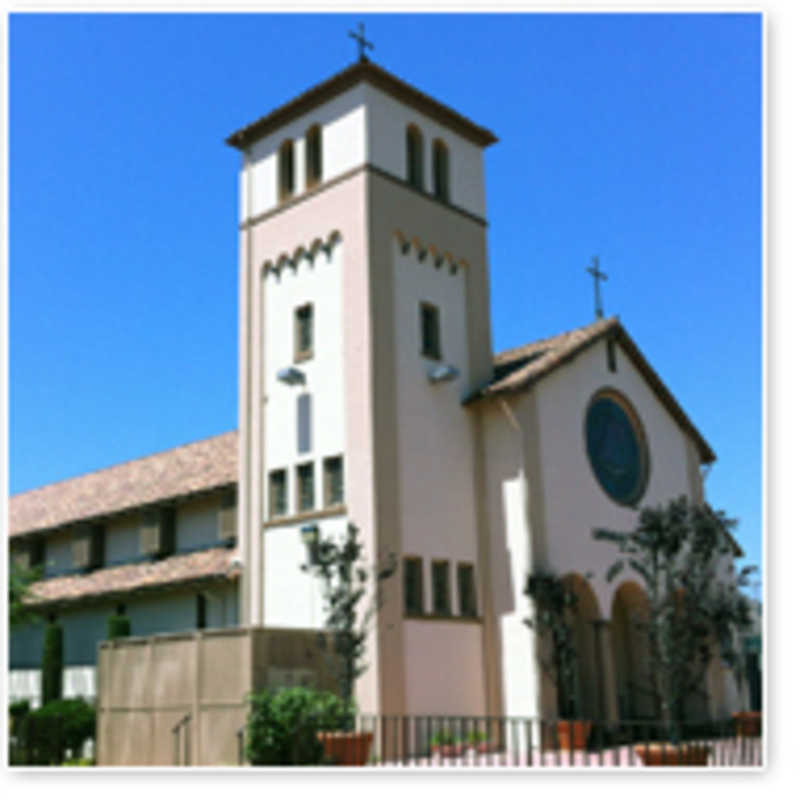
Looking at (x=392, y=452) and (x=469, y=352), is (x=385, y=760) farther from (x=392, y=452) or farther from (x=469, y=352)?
(x=469, y=352)

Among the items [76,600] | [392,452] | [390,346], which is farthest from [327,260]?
[76,600]

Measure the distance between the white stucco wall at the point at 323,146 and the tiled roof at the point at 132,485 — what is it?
7.97 metres

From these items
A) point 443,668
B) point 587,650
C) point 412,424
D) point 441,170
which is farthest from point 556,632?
point 441,170

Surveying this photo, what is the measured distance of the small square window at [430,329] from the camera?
2705cm

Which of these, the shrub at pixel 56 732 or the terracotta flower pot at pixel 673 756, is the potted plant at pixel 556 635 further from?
the shrub at pixel 56 732

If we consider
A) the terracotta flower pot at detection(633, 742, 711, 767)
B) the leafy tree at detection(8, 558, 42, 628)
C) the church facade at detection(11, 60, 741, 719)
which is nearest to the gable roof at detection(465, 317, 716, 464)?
the church facade at detection(11, 60, 741, 719)

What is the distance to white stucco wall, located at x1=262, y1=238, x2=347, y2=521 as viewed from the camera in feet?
83.6

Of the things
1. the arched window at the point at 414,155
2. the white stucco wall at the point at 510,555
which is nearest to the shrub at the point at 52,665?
the white stucco wall at the point at 510,555

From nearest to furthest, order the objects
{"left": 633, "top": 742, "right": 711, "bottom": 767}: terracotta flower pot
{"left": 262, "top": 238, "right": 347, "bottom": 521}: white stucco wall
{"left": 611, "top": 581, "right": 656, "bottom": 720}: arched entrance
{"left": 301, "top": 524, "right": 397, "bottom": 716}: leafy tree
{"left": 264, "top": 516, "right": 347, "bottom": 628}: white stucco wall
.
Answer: {"left": 633, "top": 742, "right": 711, "bottom": 767}: terracotta flower pot
{"left": 301, "top": 524, "right": 397, "bottom": 716}: leafy tree
{"left": 264, "top": 516, "right": 347, "bottom": 628}: white stucco wall
{"left": 262, "top": 238, "right": 347, "bottom": 521}: white stucco wall
{"left": 611, "top": 581, "right": 656, "bottom": 720}: arched entrance

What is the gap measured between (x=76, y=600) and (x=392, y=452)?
12730 mm

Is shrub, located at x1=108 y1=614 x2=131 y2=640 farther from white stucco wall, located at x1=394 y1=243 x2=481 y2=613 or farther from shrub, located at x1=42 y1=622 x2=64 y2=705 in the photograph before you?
white stucco wall, located at x1=394 y1=243 x2=481 y2=613

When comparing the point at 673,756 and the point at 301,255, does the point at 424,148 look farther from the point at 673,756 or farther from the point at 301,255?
the point at 673,756

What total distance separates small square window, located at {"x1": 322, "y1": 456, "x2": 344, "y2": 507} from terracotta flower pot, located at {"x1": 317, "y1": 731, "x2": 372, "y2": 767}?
6667mm

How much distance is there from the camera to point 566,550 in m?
26.4
